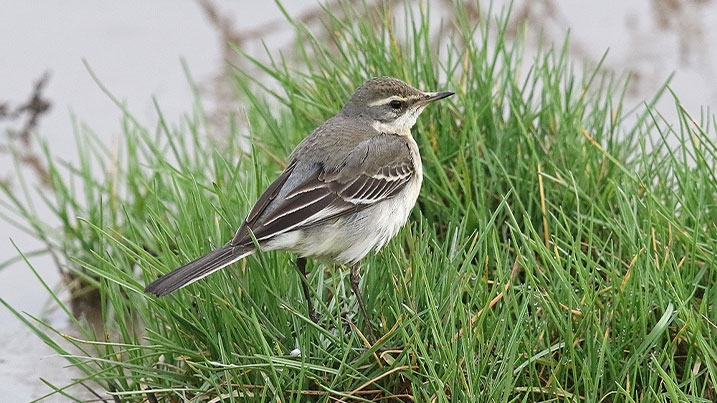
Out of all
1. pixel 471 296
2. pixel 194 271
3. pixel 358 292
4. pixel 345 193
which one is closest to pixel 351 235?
pixel 345 193

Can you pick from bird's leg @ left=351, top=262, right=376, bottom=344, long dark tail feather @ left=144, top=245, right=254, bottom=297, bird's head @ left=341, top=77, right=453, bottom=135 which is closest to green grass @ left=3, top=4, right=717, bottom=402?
bird's leg @ left=351, top=262, right=376, bottom=344

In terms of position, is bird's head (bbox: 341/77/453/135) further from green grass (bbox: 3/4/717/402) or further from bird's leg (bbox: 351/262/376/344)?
bird's leg (bbox: 351/262/376/344)

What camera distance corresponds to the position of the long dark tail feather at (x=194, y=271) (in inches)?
170

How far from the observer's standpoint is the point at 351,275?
496 centimetres

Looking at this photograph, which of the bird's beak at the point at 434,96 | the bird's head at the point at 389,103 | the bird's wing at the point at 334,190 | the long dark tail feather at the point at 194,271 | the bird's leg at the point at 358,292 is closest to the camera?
the long dark tail feather at the point at 194,271

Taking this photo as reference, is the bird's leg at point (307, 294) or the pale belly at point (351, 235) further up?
the pale belly at point (351, 235)

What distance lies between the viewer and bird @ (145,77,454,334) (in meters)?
4.76

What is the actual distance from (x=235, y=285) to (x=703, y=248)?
7.12 ft

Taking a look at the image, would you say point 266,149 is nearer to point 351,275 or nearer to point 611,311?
point 351,275

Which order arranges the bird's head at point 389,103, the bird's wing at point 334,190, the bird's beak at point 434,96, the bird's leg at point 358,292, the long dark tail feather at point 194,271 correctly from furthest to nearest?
the bird's head at point 389,103
the bird's beak at point 434,96
the bird's wing at point 334,190
the bird's leg at point 358,292
the long dark tail feather at point 194,271

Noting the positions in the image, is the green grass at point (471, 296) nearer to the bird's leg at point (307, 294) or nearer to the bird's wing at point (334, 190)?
the bird's leg at point (307, 294)

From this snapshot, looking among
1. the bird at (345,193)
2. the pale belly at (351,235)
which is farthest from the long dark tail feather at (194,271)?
the pale belly at (351,235)

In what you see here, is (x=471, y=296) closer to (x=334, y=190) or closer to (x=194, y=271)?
(x=334, y=190)

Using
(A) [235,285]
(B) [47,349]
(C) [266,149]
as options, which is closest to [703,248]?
(A) [235,285]
